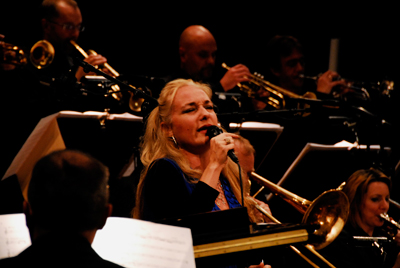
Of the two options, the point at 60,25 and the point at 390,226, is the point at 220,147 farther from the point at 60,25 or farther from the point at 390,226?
the point at 60,25

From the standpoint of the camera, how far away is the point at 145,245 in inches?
70.3

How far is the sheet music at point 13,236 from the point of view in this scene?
1.77m

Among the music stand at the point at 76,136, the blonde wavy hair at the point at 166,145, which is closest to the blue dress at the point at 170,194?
the blonde wavy hair at the point at 166,145

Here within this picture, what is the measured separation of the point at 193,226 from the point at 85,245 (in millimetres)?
640

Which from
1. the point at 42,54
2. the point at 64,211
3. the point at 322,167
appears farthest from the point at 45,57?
the point at 64,211

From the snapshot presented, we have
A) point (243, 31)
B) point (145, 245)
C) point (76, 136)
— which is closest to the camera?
point (145, 245)

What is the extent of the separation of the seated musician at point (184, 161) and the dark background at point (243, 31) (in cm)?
304

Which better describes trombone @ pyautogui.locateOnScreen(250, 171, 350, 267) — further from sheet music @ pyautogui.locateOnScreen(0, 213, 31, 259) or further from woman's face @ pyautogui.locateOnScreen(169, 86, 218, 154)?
sheet music @ pyautogui.locateOnScreen(0, 213, 31, 259)

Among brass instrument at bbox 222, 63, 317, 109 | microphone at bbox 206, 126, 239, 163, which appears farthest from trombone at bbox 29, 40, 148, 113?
microphone at bbox 206, 126, 239, 163

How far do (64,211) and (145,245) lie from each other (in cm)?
35

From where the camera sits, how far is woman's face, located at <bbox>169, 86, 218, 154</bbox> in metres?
2.88

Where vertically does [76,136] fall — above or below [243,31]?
below

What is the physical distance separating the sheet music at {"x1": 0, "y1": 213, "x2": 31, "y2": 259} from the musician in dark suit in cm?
25

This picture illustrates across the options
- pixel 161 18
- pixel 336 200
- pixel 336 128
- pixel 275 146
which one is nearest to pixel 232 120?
pixel 275 146
